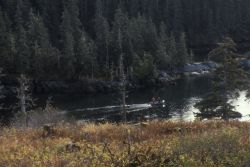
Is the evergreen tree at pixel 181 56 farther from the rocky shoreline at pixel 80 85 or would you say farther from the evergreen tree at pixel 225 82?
the evergreen tree at pixel 225 82

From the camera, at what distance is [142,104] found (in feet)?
274

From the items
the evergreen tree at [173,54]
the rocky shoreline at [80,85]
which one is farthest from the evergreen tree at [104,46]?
the evergreen tree at [173,54]

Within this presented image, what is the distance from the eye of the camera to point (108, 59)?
11331 centimetres

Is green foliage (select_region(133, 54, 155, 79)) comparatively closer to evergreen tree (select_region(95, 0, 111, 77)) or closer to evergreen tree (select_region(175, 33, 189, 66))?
evergreen tree (select_region(95, 0, 111, 77))

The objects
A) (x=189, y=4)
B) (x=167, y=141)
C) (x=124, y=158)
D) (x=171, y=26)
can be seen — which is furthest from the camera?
(x=189, y=4)

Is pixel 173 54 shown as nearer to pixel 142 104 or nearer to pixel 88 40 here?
pixel 88 40

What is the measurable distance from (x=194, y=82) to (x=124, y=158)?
323ft

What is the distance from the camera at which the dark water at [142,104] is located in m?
72.1

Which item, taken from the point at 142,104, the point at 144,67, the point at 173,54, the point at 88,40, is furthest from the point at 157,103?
the point at 88,40

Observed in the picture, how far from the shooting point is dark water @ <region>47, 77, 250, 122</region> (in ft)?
237

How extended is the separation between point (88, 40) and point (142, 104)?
42.4 meters

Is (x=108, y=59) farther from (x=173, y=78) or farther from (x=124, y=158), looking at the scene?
(x=124, y=158)

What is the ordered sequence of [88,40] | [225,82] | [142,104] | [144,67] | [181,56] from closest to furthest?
[225,82] < [142,104] < [144,67] < [88,40] < [181,56]

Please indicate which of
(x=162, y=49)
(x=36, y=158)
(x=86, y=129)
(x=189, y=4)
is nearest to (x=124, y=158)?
(x=36, y=158)
